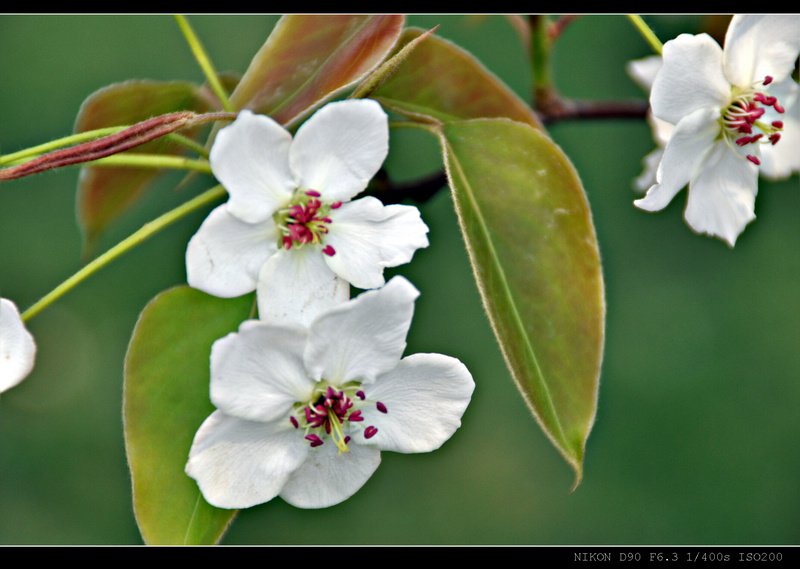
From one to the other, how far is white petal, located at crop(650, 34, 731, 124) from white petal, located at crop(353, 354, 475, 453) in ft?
1.24

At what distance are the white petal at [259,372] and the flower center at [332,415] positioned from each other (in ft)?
0.05

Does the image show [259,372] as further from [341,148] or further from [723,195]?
[723,195]

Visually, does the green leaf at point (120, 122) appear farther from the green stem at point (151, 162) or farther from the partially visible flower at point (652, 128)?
the partially visible flower at point (652, 128)

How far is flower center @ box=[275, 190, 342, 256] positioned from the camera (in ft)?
2.60

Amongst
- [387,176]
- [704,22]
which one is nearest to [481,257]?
[387,176]

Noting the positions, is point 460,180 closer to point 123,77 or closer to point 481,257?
point 481,257

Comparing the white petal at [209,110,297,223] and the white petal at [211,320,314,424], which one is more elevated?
the white petal at [209,110,297,223]

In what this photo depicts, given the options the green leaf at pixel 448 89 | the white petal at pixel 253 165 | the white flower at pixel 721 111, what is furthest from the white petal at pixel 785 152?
the white petal at pixel 253 165

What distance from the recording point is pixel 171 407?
0.78m

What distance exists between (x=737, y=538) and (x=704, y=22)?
1.48m

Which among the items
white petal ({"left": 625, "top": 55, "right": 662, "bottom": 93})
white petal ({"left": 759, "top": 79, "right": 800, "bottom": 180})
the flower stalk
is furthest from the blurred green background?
the flower stalk

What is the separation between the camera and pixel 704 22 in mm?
1171

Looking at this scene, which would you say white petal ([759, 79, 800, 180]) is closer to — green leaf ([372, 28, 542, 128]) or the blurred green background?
green leaf ([372, 28, 542, 128])

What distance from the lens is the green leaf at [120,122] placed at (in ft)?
3.25
